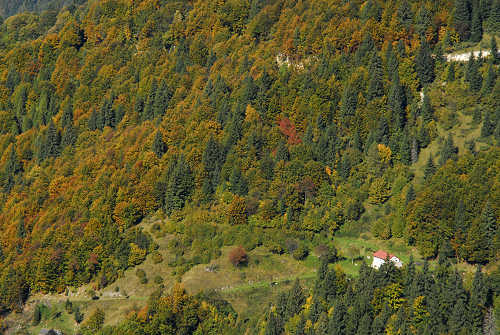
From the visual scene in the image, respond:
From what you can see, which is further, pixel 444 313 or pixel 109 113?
pixel 109 113

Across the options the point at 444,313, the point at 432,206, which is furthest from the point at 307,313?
the point at 432,206

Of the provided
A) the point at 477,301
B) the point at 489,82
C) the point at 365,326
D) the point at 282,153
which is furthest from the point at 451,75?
the point at 365,326

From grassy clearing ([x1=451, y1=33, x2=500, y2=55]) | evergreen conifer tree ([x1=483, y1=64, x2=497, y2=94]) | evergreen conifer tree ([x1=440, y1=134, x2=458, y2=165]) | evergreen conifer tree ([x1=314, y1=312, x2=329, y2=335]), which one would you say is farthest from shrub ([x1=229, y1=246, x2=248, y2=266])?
grassy clearing ([x1=451, y1=33, x2=500, y2=55])

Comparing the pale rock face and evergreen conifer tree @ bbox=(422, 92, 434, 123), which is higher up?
the pale rock face

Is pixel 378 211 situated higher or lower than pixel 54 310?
higher

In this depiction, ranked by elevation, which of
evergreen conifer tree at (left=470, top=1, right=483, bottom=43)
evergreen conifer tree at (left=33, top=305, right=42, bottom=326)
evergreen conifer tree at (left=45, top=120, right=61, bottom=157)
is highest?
evergreen conifer tree at (left=470, top=1, right=483, bottom=43)

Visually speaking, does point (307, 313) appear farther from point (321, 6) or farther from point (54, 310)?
point (321, 6)

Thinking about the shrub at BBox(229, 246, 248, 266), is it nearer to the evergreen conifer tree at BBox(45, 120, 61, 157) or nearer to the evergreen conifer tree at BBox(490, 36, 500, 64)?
the evergreen conifer tree at BBox(490, 36, 500, 64)
